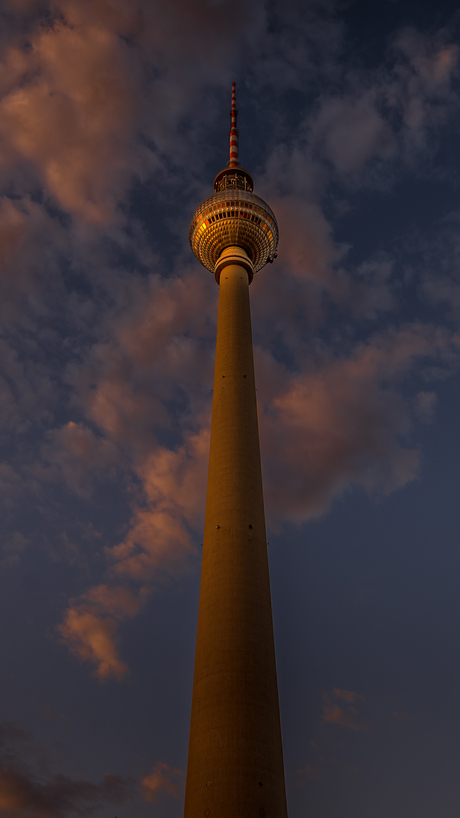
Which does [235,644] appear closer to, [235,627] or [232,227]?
[235,627]

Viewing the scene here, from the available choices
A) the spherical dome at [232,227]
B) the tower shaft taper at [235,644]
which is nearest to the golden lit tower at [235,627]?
the tower shaft taper at [235,644]

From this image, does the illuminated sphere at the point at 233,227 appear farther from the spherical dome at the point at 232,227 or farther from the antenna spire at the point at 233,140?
the antenna spire at the point at 233,140

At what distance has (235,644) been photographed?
153 feet

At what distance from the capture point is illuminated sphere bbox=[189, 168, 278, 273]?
82.6 meters

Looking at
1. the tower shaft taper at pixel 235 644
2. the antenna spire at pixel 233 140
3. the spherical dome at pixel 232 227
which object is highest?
the antenna spire at pixel 233 140

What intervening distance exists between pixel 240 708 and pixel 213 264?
5733cm

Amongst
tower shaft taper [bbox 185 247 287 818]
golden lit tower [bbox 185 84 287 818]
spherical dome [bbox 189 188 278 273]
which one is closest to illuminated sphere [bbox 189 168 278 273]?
spherical dome [bbox 189 188 278 273]

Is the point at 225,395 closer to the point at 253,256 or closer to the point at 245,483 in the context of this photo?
the point at 245,483

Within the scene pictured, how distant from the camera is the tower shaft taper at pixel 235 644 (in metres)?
Result: 41.1

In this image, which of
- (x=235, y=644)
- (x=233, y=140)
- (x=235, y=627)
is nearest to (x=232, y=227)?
(x=233, y=140)

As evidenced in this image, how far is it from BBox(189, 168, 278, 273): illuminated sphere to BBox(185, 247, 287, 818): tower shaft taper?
960 inches

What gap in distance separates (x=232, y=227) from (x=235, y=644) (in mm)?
54061

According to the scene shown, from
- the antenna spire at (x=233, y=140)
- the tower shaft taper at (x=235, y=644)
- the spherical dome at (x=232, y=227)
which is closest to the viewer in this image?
the tower shaft taper at (x=235, y=644)

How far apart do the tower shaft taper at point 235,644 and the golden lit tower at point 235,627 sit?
0.22ft
